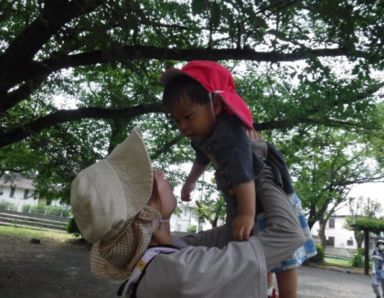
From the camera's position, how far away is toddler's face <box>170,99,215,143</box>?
1634 millimetres

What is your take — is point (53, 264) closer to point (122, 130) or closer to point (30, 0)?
point (122, 130)

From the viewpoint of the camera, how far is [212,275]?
1276 millimetres

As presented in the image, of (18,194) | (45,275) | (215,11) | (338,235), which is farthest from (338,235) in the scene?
(215,11)

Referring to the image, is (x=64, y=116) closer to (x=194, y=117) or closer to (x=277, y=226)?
(x=194, y=117)

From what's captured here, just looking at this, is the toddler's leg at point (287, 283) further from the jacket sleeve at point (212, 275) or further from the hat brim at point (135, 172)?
the hat brim at point (135, 172)

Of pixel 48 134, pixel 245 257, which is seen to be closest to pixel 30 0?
pixel 48 134

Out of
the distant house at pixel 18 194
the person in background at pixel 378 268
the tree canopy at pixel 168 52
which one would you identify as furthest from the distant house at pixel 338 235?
the tree canopy at pixel 168 52

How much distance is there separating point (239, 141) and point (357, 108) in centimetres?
590

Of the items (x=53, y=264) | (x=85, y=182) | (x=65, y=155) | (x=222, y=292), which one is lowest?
(x=53, y=264)

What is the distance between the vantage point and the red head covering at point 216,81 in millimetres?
1578

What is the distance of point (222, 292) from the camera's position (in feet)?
4.18

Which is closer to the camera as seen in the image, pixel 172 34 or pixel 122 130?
pixel 172 34

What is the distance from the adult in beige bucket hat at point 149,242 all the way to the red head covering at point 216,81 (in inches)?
13.4

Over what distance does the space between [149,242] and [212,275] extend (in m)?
0.31
